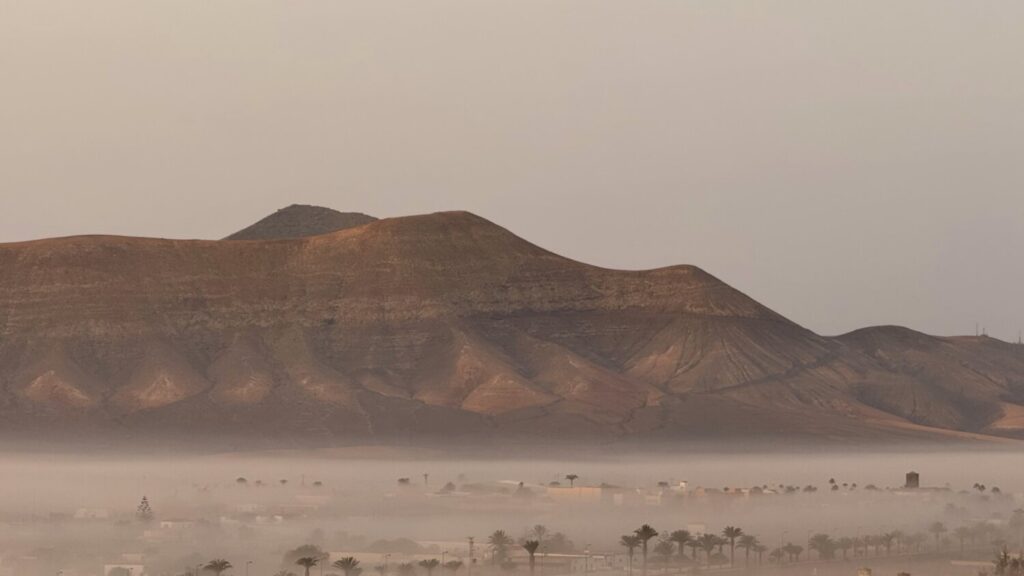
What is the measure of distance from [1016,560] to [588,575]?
39527 millimetres

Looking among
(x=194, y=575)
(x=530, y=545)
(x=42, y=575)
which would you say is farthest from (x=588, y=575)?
(x=42, y=575)

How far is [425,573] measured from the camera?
198 m

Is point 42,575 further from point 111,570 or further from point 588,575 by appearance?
A: point 588,575

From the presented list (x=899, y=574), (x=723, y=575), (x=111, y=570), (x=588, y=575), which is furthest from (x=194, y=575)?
(x=899, y=574)

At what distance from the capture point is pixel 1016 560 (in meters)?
195

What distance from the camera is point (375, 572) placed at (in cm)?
19775

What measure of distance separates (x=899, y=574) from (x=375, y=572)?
159ft

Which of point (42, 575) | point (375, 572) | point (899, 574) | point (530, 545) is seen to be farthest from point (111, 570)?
point (899, 574)

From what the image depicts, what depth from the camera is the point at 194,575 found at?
198m

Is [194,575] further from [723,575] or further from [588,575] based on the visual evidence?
[723,575]

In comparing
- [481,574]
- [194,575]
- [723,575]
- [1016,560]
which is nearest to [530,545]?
[481,574]

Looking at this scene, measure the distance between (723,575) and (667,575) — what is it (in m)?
5.64

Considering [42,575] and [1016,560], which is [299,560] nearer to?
[42,575]

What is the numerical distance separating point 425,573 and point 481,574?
5.38 metres
